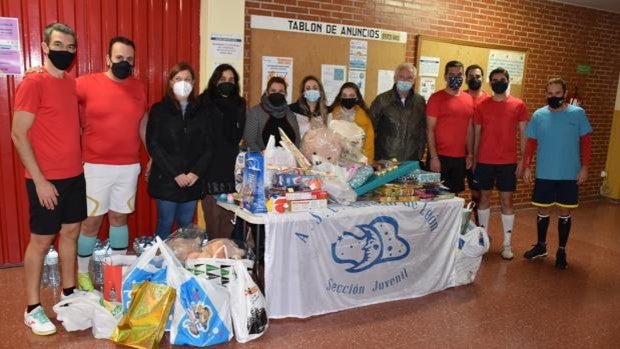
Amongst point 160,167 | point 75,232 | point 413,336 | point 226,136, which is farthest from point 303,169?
point 75,232

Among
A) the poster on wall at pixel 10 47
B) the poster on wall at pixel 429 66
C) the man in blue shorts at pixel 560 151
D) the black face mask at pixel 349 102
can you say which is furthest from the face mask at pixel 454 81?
the poster on wall at pixel 10 47

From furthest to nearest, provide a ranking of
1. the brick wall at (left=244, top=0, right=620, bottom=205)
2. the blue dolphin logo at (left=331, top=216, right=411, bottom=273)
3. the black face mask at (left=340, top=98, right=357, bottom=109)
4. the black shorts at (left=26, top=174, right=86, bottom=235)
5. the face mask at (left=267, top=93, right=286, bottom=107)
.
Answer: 1. the brick wall at (left=244, top=0, right=620, bottom=205)
2. the black face mask at (left=340, top=98, right=357, bottom=109)
3. the face mask at (left=267, top=93, right=286, bottom=107)
4. the blue dolphin logo at (left=331, top=216, right=411, bottom=273)
5. the black shorts at (left=26, top=174, right=86, bottom=235)

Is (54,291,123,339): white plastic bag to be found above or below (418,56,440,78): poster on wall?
below

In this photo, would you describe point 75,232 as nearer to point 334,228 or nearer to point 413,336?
point 334,228

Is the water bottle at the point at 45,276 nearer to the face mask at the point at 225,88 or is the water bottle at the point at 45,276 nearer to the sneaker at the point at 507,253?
the face mask at the point at 225,88

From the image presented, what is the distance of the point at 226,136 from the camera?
11.4 ft

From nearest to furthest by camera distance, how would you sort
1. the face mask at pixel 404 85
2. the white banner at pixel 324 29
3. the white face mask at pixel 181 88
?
the white face mask at pixel 181 88
the face mask at pixel 404 85
the white banner at pixel 324 29

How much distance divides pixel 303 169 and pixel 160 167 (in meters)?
0.96

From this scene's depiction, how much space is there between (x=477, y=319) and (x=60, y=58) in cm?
296

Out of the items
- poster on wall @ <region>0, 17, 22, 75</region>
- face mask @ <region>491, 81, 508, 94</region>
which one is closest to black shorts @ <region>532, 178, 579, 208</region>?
face mask @ <region>491, 81, 508, 94</region>

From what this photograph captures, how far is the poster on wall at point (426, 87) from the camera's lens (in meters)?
5.60

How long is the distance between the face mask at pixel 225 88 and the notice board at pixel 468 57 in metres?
2.72

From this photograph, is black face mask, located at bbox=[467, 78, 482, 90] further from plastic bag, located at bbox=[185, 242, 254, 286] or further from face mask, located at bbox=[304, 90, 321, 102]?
plastic bag, located at bbox=[185, 242, 254, 286]

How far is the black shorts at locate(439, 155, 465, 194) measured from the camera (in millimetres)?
4367
